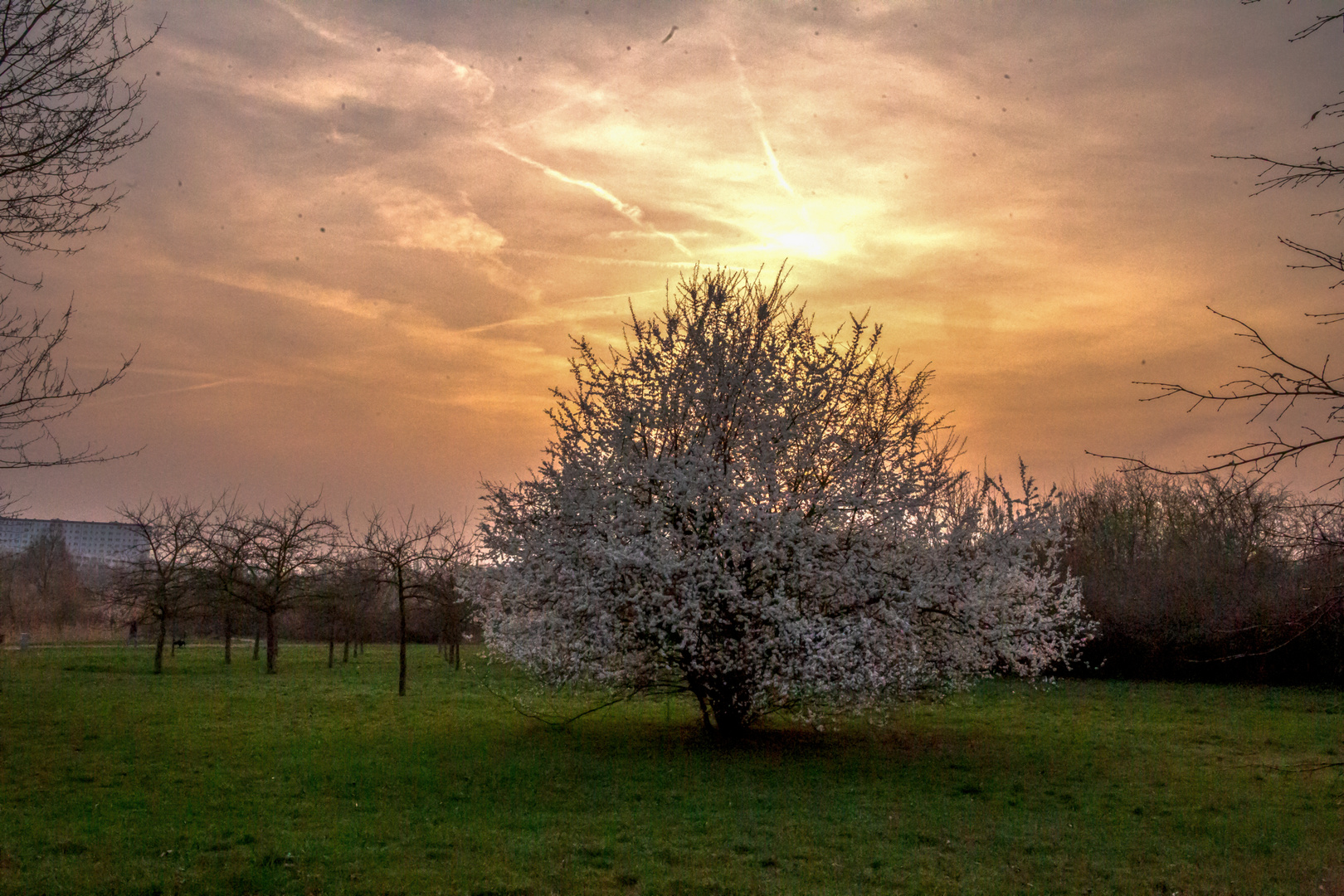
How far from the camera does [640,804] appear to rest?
38.2ft

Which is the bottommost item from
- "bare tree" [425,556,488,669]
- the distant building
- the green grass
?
the green grass

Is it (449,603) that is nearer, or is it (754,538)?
(754,538)

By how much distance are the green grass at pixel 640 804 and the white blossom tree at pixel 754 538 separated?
5.20ft

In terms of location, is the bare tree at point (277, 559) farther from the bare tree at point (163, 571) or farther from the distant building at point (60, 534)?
the distant building at point (60, 534)

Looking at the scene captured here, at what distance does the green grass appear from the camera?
335 inches

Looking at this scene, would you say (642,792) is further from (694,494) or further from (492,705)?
(492,705)

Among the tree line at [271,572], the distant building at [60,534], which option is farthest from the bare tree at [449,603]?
the distant building at [60,534]

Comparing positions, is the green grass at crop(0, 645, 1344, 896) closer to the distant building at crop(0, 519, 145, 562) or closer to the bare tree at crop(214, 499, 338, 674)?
the bare tree at crop(214, 499, 338, 674)

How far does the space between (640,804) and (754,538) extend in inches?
171

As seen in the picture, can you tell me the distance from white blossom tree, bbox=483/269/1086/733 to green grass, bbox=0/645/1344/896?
1584 millimetres

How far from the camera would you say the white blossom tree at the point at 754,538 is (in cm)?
1388

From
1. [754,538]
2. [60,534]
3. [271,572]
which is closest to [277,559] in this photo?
A: [271,572]

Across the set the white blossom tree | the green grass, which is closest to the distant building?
the green grass

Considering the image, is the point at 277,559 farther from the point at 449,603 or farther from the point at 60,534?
the point at 60,534
